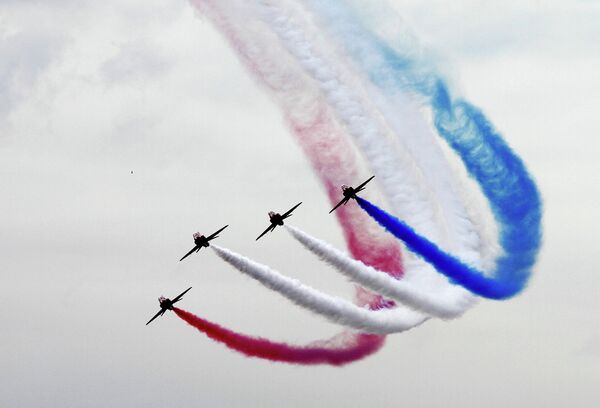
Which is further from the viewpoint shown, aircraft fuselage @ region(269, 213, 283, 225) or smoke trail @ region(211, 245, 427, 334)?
smoke trail @ region(211, 245, 427, 334)

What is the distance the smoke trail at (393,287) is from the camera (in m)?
110

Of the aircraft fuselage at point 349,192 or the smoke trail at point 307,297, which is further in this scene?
the smoke trail at point 307,297

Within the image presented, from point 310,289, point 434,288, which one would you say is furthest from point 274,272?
point 434,288

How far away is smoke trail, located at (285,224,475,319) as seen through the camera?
362ft

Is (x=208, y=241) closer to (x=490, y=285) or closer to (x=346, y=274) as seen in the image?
(x=346, y=274)

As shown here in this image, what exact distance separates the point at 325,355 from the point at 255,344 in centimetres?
403

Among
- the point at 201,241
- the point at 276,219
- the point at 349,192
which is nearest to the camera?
the point at 349,192

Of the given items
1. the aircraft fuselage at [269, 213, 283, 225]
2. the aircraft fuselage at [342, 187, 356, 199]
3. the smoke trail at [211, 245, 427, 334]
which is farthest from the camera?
the smoke trail at [211, 245, 427, 334]

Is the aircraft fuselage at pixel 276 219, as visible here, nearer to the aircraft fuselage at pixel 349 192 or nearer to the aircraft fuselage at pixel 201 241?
the aircraft fuselage at pixel 349 192

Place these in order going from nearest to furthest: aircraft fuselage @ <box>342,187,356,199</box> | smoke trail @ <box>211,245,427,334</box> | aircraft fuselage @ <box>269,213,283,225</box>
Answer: aircraft fuselage @ <box>342,187,356,199</box> → aircraft fuselage @ <box>269,213,283,225</box> → smoke trail @ <box>211,245,427,334</box>

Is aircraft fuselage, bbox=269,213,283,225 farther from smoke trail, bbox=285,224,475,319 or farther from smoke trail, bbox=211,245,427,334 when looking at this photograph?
smoke trail, bbox=211,245,427,334

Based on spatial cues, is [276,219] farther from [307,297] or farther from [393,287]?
[393,287]

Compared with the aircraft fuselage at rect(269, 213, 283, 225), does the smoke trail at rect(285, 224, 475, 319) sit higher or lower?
lower

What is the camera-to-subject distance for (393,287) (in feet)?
368
